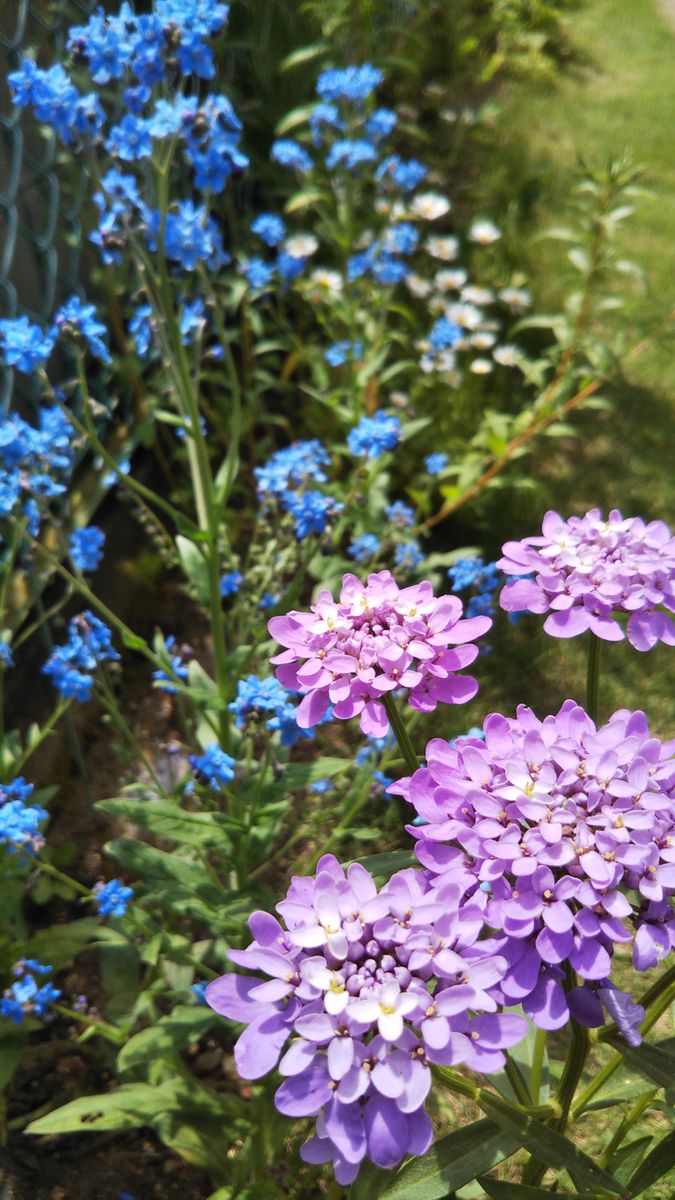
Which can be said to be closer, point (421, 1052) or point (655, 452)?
point (421, 1052)

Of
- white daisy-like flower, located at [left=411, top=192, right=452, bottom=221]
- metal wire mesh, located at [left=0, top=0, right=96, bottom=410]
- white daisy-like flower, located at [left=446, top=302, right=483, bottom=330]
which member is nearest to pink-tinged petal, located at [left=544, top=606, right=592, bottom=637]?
metal wire mesh, located at [left=0, top=0, right=96, bottom=410]

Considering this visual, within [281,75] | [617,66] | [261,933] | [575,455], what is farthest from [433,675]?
[617,66]

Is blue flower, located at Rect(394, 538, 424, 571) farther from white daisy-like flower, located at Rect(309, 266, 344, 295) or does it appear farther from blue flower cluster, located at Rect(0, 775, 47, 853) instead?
white daisy-like flower, located at Rect(309, 266, 344, 295)

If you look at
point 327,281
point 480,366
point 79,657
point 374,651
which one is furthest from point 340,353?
point 374,651

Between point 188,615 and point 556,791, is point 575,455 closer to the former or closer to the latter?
point 188,615

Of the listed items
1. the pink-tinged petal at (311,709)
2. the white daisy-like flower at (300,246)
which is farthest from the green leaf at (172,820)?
the white daisy-like flower at (300,246)

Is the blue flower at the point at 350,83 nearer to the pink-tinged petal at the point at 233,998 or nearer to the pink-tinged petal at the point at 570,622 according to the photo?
the pink-tinged petal at the point at 570,622

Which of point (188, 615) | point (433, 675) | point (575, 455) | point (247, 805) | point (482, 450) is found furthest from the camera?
A: point (575, 455)
